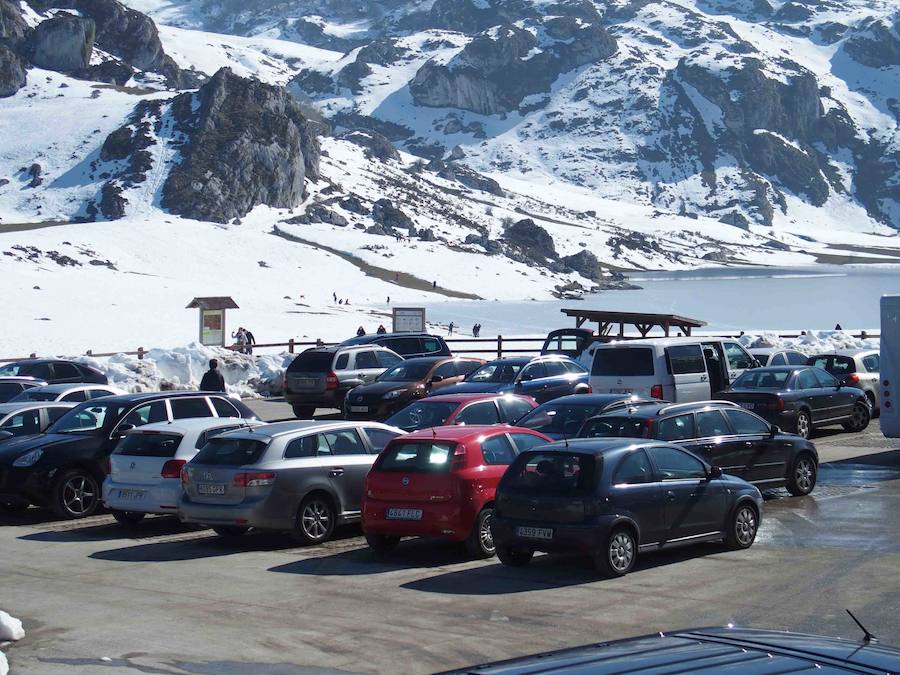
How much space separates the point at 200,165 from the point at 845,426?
152 metres

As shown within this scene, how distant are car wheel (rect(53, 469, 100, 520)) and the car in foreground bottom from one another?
523 inches

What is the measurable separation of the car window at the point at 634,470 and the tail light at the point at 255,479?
390cm

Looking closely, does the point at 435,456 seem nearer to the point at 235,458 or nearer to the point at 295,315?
the point at 235,458

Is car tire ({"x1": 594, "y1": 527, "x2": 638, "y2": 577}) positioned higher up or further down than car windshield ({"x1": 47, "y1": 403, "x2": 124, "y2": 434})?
further down

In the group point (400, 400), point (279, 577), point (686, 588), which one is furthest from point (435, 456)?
point (400, 400)

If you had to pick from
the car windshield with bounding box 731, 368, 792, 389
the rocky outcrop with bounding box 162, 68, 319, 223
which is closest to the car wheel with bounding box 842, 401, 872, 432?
the car windshield with bounding box 731, 368, 792, 389

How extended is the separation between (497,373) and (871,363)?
8465mm

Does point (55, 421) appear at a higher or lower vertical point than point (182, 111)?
lower

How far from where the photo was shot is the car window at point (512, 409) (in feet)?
61.5

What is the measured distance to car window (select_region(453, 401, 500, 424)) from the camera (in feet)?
60.4

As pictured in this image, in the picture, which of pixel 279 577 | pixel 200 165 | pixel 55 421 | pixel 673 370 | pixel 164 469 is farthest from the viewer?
pixel 200 165

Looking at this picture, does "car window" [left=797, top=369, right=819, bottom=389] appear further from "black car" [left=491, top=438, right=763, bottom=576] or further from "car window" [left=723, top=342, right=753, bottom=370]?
"black car" [left=491, top=438, right=763, bottom=576]

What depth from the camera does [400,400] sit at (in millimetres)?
25312

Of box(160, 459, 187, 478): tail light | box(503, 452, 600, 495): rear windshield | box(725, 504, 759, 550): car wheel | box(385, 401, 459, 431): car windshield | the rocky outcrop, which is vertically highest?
the rocky outcrop
